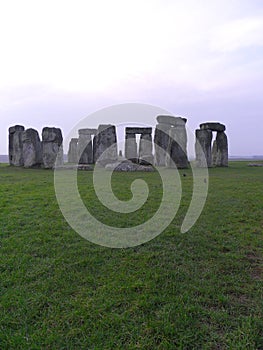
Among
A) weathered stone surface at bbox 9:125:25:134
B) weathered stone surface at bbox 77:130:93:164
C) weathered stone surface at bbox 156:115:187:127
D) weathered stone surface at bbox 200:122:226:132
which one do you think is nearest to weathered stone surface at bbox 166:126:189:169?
weathered stone surface at bbox 156:115:187:127

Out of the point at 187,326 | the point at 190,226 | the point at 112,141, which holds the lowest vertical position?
the point at 187,326

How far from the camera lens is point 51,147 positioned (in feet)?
52.7

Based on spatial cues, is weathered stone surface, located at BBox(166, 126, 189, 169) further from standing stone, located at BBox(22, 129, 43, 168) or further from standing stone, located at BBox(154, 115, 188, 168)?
standing stone, located at BBox(22, 129, 43, 168)

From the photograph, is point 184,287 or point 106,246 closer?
point 184,287

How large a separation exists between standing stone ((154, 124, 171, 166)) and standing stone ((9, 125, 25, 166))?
7.56m

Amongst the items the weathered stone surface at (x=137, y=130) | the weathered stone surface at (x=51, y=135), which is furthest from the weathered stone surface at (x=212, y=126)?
the weathered stone surface at (x=51, y=135)

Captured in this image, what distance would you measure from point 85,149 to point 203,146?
7.63 m

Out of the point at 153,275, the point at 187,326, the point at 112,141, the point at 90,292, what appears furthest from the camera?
the point at 112,141

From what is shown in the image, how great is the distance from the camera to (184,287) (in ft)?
10.9

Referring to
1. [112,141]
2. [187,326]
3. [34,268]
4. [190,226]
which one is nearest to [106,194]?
[190,226]

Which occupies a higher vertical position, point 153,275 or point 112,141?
point 112,141

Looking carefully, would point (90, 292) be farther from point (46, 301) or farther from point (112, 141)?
point (112, 141)

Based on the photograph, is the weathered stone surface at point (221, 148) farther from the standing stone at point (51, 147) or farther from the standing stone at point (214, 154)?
the standing stone at point (51, 147)

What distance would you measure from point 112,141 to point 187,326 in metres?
17.2
